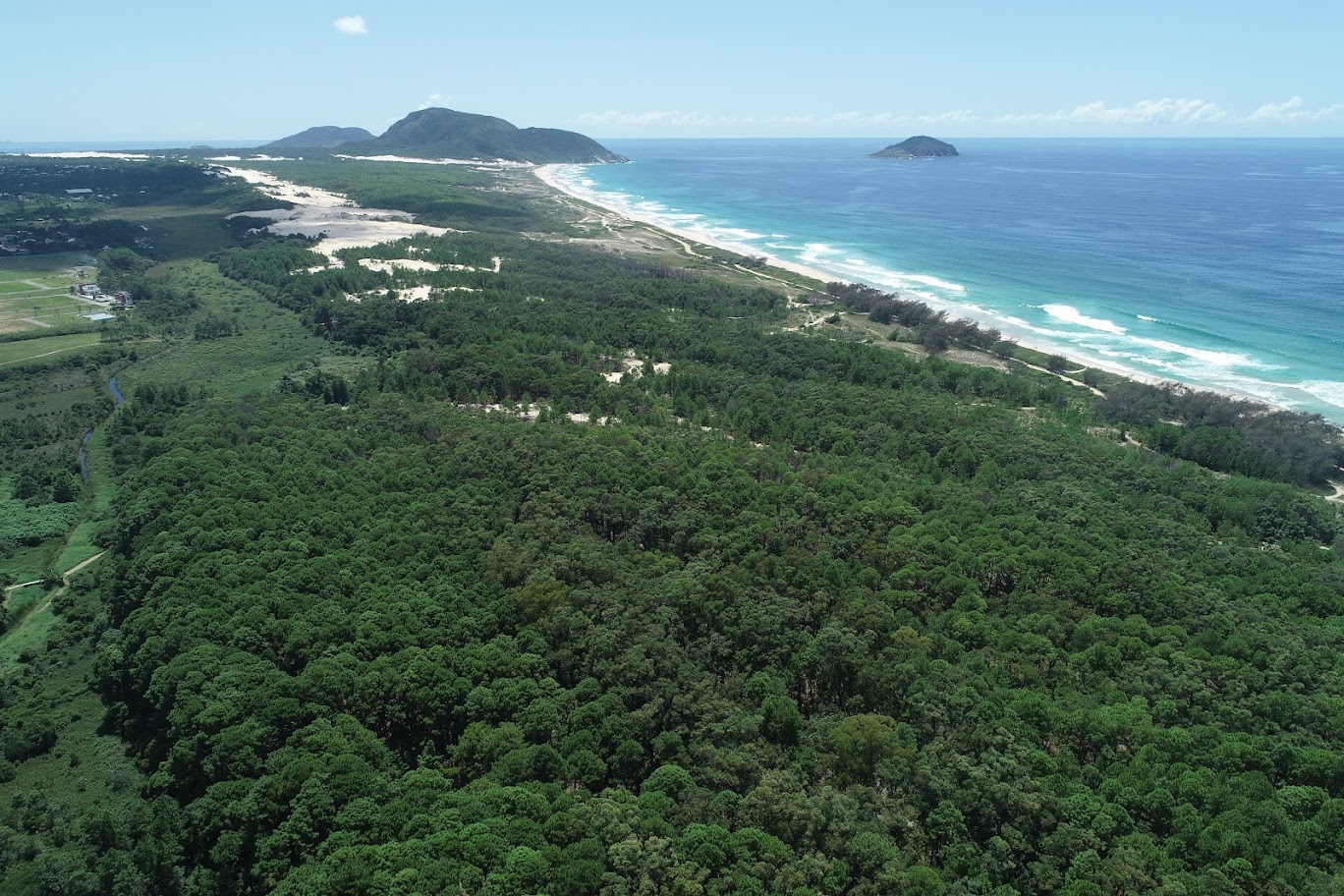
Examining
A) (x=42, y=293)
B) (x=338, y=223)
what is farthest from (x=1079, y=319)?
(x=42, y=293)

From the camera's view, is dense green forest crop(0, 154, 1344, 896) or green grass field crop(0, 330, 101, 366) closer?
dense green forest crop(0, 154, 1344, 896)

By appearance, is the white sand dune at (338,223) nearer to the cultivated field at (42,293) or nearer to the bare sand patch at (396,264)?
the bare sand patch at (396,264)

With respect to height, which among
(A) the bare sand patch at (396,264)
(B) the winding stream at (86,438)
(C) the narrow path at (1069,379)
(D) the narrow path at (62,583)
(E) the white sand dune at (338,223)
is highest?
(E) the white sand dune at (338,223)

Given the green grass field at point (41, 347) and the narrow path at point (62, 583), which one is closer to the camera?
the narrow path at point (62, 583)

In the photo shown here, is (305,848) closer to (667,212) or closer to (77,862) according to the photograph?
(77,862)

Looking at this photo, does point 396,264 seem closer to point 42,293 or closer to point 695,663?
point 42,293

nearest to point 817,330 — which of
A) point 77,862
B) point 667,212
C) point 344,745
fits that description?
point 344,745

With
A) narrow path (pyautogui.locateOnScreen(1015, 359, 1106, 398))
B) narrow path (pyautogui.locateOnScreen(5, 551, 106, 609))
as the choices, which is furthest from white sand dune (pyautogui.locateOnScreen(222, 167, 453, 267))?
narrow path (pyautogui.locateOnScreen(1015, 359, 1106, 398))

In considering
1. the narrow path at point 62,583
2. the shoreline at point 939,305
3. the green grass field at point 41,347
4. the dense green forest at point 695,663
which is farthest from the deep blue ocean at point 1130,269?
the green grass field at point 41,347

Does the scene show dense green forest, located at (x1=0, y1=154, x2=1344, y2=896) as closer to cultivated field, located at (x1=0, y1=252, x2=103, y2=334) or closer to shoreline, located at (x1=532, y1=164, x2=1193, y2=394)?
shoreline, located at (x1=532, y1=164, x2=1193, y2=394)

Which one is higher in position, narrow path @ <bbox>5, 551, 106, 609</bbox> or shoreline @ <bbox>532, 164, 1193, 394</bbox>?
shoreline @ <bbox>532, 164, 1193, 394</bbox>
